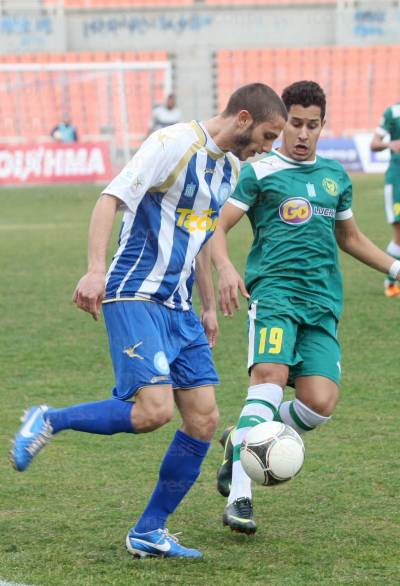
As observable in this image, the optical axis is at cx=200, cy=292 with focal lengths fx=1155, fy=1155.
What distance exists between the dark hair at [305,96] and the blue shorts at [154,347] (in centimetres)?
121

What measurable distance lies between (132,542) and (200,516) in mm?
593

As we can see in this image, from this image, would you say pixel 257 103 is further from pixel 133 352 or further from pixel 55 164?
pixel 55 164

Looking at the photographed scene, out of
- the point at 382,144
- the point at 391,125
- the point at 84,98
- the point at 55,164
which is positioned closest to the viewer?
the point at 382,144

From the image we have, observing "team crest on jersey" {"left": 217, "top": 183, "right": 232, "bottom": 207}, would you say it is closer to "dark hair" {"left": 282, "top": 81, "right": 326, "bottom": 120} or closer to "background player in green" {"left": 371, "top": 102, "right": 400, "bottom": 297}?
"dark hair" {"left": 282, "top": 81, "right": 326, "bottom": 120}

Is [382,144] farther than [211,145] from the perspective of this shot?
Yes

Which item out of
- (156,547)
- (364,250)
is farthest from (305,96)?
(156,547)

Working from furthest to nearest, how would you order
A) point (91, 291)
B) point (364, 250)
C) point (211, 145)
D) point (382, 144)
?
1. point (382, 144)
2. point (364, 250)
3. point (211, 145)
4. point (91, 291)

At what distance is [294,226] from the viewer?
5.15 m

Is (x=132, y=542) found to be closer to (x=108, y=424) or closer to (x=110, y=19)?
(x=108, y=424)

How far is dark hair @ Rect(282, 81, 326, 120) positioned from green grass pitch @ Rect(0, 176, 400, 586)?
176 cm

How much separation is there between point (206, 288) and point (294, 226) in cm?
57

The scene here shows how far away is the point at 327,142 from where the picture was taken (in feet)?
92.0

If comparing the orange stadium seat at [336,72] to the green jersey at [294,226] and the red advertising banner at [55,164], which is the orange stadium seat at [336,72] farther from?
the green jersey at [294,226]

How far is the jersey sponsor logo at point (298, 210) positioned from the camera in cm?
514
